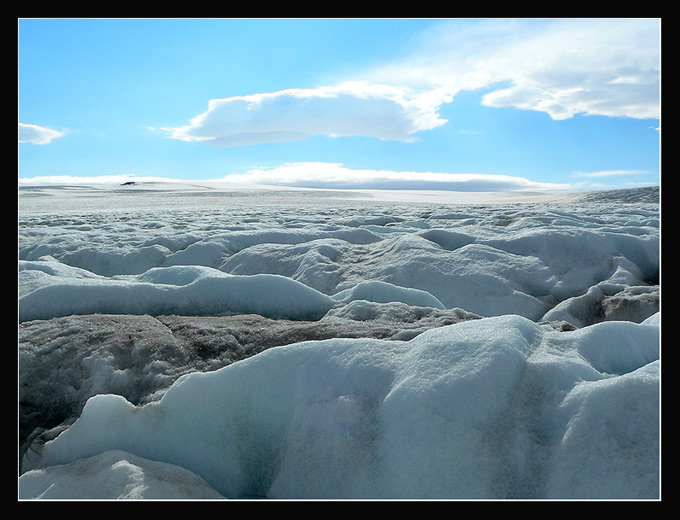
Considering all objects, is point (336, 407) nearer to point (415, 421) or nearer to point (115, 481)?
point (415, 421)

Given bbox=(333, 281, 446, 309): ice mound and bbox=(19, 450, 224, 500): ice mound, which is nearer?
bbox=(19, 450, 224, 500): ice mound

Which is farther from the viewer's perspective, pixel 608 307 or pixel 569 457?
pixel 608 307

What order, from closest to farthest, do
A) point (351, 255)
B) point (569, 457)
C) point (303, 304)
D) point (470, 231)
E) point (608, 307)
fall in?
point (569, 457), point (303, 304), point (608, 307), point (351, 255), point (470, 231)

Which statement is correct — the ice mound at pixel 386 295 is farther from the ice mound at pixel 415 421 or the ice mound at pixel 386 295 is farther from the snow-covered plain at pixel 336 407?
the ice mound at pixel 415 421

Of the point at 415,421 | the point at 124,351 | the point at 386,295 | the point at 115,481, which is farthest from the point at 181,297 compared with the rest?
the point at 415,421

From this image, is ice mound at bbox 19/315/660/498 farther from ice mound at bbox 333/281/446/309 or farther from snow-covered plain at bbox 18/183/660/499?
ice mound at bbox 333/281/446/309

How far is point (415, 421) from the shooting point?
1.66 m

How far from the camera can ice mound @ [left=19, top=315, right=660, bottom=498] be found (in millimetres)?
1567

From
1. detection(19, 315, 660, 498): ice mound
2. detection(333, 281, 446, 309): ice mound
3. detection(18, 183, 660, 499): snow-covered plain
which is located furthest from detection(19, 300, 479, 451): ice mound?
detection(333, 281, 446, 309): ice mound
